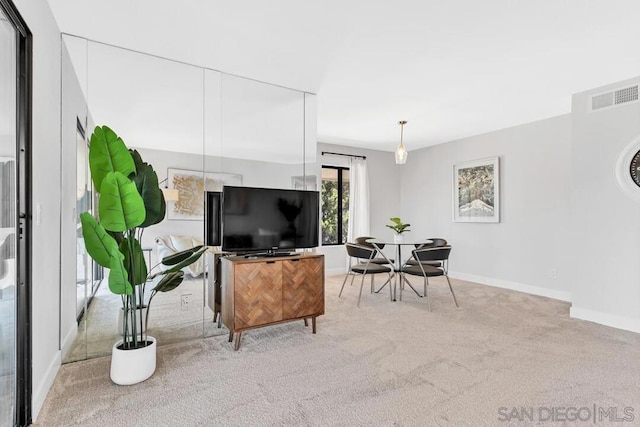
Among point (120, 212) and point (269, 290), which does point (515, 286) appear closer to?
point (269, 290)

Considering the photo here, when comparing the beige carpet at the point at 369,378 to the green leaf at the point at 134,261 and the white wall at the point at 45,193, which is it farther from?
the green leaf at the point at 134,261

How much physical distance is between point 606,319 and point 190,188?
169 inches

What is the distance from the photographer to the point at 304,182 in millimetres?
3639

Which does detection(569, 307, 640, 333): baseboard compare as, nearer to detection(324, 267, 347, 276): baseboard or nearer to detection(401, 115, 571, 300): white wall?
detection(401, 115, 571, 300): white wall

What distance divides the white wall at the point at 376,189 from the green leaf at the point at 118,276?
414cm

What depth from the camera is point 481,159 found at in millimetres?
5594

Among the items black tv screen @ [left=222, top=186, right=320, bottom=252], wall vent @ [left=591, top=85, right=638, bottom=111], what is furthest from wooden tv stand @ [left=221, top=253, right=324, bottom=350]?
wall vent @ [left=591, top=85, right=638, bottom=111]

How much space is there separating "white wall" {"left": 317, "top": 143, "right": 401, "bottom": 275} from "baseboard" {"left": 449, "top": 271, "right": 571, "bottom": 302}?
1436 millimetres

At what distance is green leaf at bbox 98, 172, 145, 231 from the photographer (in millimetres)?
2029

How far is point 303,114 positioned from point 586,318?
12.2ft

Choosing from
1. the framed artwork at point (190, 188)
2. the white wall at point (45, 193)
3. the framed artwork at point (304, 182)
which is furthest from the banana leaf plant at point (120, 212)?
the framed artwork at point (304, 182)

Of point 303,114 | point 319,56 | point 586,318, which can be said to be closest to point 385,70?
point 319,56

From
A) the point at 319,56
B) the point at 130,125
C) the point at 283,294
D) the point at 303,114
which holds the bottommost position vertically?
the point at 283,294

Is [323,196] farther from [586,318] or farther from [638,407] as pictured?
[638,407]
